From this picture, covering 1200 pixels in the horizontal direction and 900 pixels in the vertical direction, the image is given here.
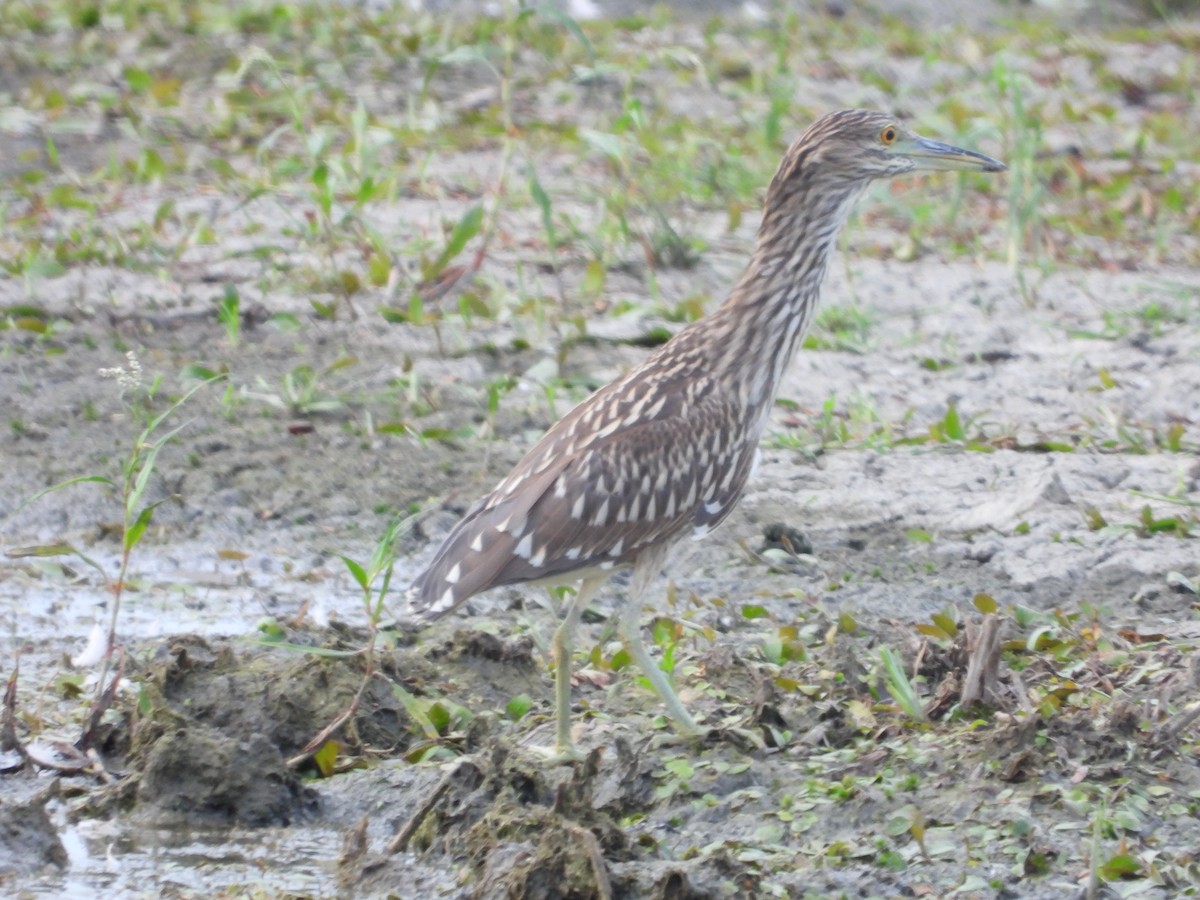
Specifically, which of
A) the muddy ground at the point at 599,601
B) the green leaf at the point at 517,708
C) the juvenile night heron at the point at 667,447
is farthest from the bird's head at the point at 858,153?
the green leaf at the point at 517,708

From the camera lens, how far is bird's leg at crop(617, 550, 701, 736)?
5.08 metres

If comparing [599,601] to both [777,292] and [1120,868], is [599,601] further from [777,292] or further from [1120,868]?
[1120,868]

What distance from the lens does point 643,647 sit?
17.3 ft

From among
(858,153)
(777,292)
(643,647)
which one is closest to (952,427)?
(858,153)

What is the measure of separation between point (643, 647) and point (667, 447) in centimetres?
59

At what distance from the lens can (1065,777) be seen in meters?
4.64

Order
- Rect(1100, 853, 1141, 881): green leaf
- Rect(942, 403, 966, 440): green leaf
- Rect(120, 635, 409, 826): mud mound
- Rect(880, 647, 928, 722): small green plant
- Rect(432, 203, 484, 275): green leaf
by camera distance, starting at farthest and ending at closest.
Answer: Rect(432, 203, 484, 275): green leaf → Rect(942, 403, 966, 440): green leaf → Rect(880, 647, 928, 722): small green plant → Rect(120, 635, 409, 826): mud mound → Rect(1100, 853, 1141, 881): green leaf

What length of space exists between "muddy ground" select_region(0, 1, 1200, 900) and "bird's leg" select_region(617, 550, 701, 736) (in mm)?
95

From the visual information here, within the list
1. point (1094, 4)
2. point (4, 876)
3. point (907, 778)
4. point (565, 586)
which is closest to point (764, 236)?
point (565, 586)

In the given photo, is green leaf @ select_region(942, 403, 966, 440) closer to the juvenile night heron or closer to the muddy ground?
the muddy ground

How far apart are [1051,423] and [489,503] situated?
10.2ft

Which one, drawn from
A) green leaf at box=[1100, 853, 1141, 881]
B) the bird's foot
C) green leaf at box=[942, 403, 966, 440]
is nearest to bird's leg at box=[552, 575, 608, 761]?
the bird's foot

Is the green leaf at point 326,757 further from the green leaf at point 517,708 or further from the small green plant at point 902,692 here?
the small green plant at point 902,692

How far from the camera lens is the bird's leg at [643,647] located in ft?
16.7
